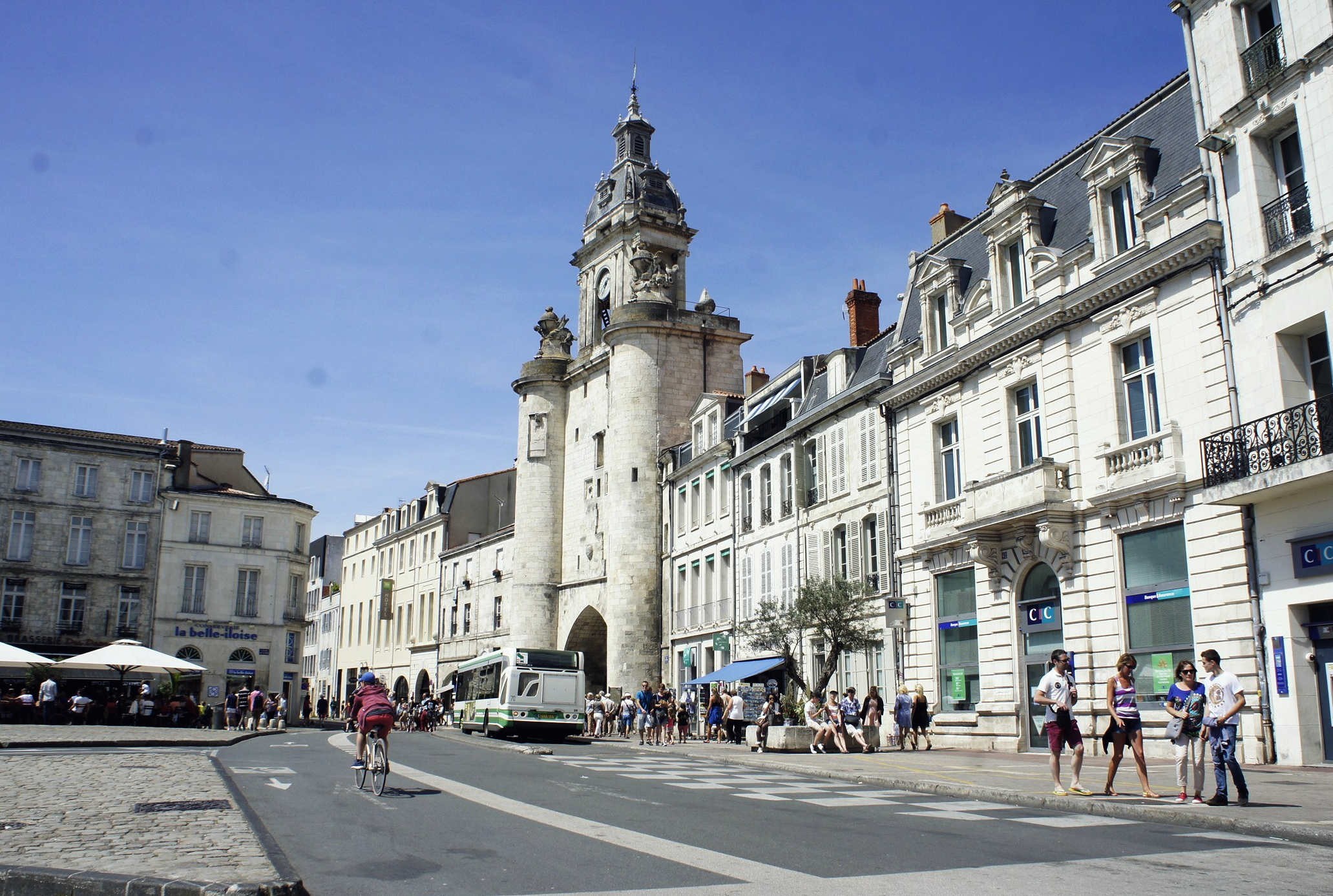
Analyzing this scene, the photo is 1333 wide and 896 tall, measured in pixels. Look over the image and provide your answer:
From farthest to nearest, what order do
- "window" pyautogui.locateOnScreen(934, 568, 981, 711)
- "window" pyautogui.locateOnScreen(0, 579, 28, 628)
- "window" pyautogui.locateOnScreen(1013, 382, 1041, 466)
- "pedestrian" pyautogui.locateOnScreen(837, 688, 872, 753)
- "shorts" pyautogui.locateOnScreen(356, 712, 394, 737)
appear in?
1. "window" pyautogui.locateOnScreen(0, 579, 28, 628)
2. "window" pyautogui.locateOnScreen(934, 568, 981, 711)
3. "pedestrian" pyautogui.locateOnScreen(837, 688, 872, 753)
4. "window" pyautogui.locateOnScreen(1013, 382, 1041, 466)
5. "shorts" pyautogui.locateOnScreen(356, 712, 394, 737)

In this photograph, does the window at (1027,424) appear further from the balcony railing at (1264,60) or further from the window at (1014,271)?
the balcony railing at (1264,60)

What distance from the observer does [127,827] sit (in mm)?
8656

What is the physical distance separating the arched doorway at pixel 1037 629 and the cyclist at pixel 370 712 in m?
12.9

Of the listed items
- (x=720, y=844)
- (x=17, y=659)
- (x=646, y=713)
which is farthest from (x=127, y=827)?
(x=17, y=659)

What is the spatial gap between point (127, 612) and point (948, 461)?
38.8m

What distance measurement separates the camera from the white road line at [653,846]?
6.83 metres

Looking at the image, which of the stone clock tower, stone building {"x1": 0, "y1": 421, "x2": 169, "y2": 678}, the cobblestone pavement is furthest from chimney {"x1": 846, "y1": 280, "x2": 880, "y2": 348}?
stone building {"x1": 0, "y1": 421, "x2": 169, "y2": 678}

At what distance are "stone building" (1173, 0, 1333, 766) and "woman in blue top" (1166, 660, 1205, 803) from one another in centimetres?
501

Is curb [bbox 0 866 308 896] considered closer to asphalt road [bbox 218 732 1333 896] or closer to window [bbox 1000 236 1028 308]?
asphalt road [bbox 218 732 1333 896]

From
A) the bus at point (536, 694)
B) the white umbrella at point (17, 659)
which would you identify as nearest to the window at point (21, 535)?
the white umbrella at point (17, 659)

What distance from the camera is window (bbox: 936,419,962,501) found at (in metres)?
24.5

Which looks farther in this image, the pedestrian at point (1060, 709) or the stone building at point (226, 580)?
the stone building at point (226, 580)

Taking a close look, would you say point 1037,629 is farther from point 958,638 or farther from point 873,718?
point 873,718

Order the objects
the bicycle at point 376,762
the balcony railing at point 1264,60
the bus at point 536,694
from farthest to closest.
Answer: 1. the bus at point 536,694
2. the balcony railing at point 1264,60
3. the bicycle at point 376,762
